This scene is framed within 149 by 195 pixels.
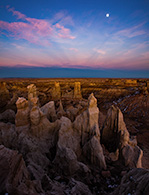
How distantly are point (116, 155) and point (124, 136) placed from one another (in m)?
1.48

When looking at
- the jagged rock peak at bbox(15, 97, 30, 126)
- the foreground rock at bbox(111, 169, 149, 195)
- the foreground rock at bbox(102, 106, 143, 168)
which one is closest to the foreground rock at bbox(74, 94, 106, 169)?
the foreground rock at bbox(102, 106, 143, 168)

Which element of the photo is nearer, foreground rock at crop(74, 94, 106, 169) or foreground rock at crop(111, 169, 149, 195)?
foreground rock at crop(111, 169, 149, 195)

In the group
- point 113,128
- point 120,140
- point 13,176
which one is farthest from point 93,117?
point 13,176

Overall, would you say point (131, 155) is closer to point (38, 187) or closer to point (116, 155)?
point (116, 155)

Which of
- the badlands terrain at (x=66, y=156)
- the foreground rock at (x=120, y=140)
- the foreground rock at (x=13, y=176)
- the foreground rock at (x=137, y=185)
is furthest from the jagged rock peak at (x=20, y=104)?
the foreground rock at (x=120, y=140)

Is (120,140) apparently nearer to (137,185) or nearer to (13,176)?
(137,185)

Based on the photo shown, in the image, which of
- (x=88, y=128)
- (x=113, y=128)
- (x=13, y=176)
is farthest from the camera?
(x=113, y=128)

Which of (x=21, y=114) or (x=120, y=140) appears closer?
(x=21, y=114)

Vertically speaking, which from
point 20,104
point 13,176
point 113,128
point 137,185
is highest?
point 20,104

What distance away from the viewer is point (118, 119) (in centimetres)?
1017

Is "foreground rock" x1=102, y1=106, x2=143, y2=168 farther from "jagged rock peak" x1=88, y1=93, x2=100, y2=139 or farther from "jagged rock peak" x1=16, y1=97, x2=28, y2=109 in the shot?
"jagged rock peak" x1=16, y1=97, x2=28, y2=109

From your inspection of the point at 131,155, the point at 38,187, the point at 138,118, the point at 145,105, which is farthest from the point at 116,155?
the point at 145,105

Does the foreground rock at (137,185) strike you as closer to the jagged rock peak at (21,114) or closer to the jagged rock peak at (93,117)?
the jagged rock peak at (93,117)

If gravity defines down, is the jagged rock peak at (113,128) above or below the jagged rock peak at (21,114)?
below
